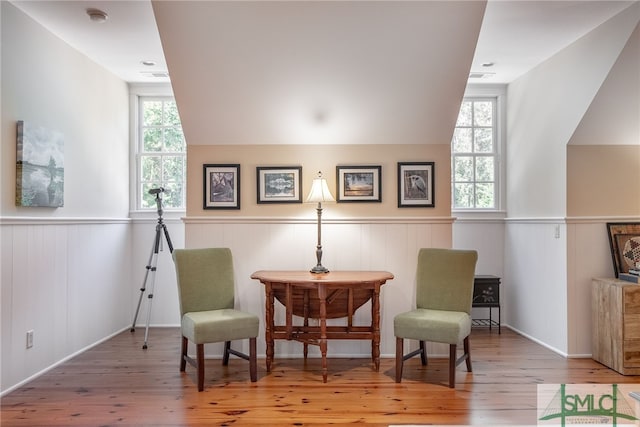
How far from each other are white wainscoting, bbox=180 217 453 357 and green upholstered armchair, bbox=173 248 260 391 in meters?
0.24

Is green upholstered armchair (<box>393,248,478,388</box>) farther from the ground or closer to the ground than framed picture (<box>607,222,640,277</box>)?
closer to the ground

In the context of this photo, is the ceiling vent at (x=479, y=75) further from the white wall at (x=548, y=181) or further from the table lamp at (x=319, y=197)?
the table lamp at (x=319, y=197)

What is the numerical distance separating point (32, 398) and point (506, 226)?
14.6 ft

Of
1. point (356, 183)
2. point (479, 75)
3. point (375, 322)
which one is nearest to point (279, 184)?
point (356, 183)

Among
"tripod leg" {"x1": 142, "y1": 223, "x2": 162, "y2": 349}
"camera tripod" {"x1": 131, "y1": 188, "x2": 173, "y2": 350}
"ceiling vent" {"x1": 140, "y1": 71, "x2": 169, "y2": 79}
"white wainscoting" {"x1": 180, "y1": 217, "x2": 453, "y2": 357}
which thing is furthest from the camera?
"ceiling vent" {"x1": 140, "y1": 71, "x2": 169, "y2": 79}

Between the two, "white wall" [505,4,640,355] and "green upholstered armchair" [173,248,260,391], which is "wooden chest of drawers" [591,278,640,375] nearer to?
"white wall" [505,4,640,355]

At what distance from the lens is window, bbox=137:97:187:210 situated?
16.4ft

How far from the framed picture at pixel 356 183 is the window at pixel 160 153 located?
2040 millimetres

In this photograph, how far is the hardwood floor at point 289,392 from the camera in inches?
103

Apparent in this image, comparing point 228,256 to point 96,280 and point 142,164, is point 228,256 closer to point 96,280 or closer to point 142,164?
point 96,280

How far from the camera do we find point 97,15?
3219 millimetres

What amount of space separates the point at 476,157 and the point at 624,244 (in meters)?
1.76
